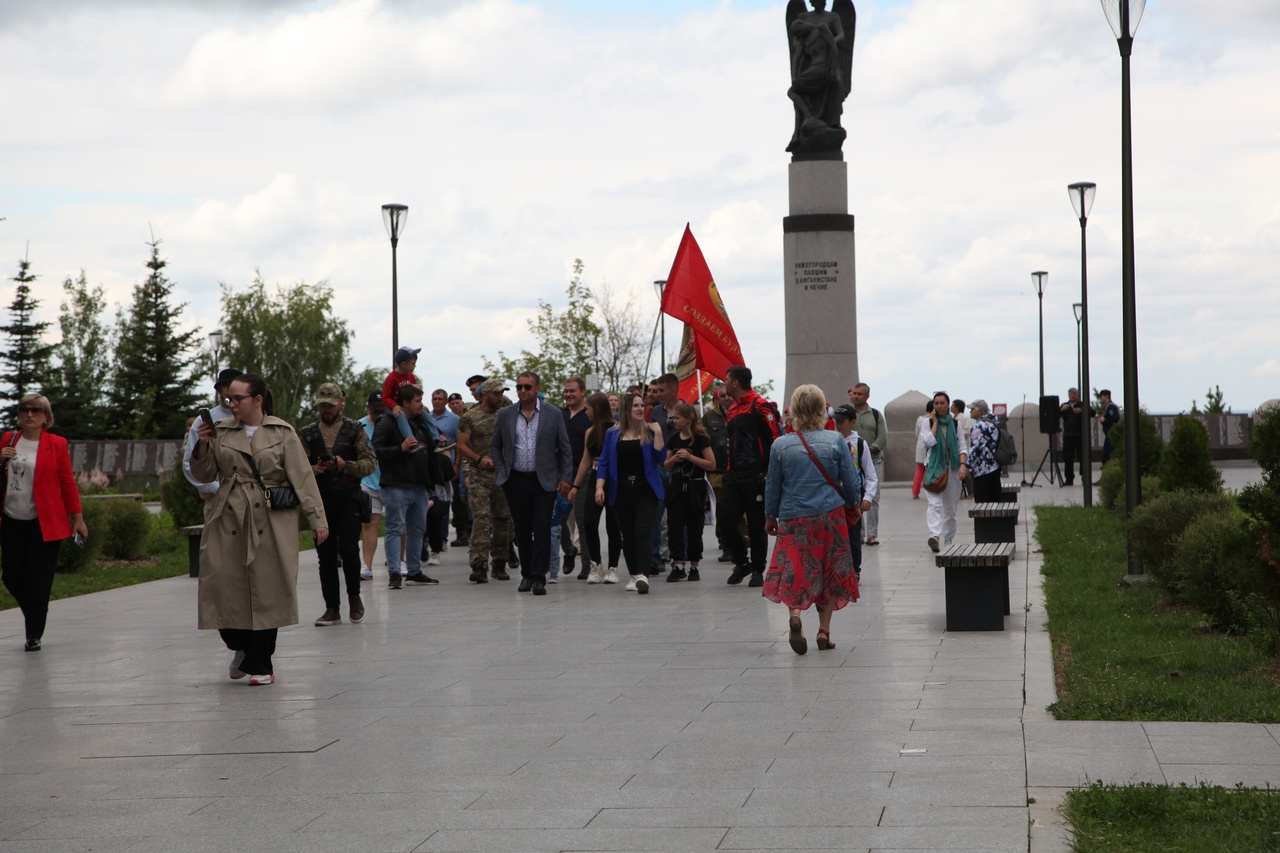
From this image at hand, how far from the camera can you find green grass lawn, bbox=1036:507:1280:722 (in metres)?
7.25

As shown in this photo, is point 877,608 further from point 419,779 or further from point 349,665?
point 419,779

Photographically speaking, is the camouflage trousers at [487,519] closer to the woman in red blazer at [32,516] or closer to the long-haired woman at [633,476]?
the long-haired woman at [633,476]

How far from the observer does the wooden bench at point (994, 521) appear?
1470cm

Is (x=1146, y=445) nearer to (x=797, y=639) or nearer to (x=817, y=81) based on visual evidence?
(x=817, y=81)

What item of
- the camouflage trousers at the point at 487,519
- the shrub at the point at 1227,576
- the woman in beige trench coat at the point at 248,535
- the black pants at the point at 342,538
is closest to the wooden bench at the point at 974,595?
the shrub at the point at 1227,576

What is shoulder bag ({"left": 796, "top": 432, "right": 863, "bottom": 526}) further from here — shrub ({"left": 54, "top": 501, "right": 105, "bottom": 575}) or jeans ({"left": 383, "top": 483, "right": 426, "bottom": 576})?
shrub ({"left": 54, "top": 501, "right": 105, "bottom": 575})

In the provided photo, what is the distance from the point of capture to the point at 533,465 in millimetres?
13805

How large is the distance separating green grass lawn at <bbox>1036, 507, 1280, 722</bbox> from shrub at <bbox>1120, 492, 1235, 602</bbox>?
246 millimetres

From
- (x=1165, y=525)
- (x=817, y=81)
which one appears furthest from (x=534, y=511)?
(x=817, y=81)

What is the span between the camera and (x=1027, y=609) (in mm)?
11719

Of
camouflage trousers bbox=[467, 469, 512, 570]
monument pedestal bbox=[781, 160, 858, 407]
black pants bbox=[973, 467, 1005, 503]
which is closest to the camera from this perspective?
camouflage trousers bbox=[467, 469, 512, 570]

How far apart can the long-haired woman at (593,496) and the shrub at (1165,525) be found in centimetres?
470

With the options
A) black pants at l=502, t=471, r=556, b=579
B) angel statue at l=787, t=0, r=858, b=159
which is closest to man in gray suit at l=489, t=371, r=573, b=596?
black pants at l=502, t=471, r=556, b=579

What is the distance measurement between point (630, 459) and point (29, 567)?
525 cm
